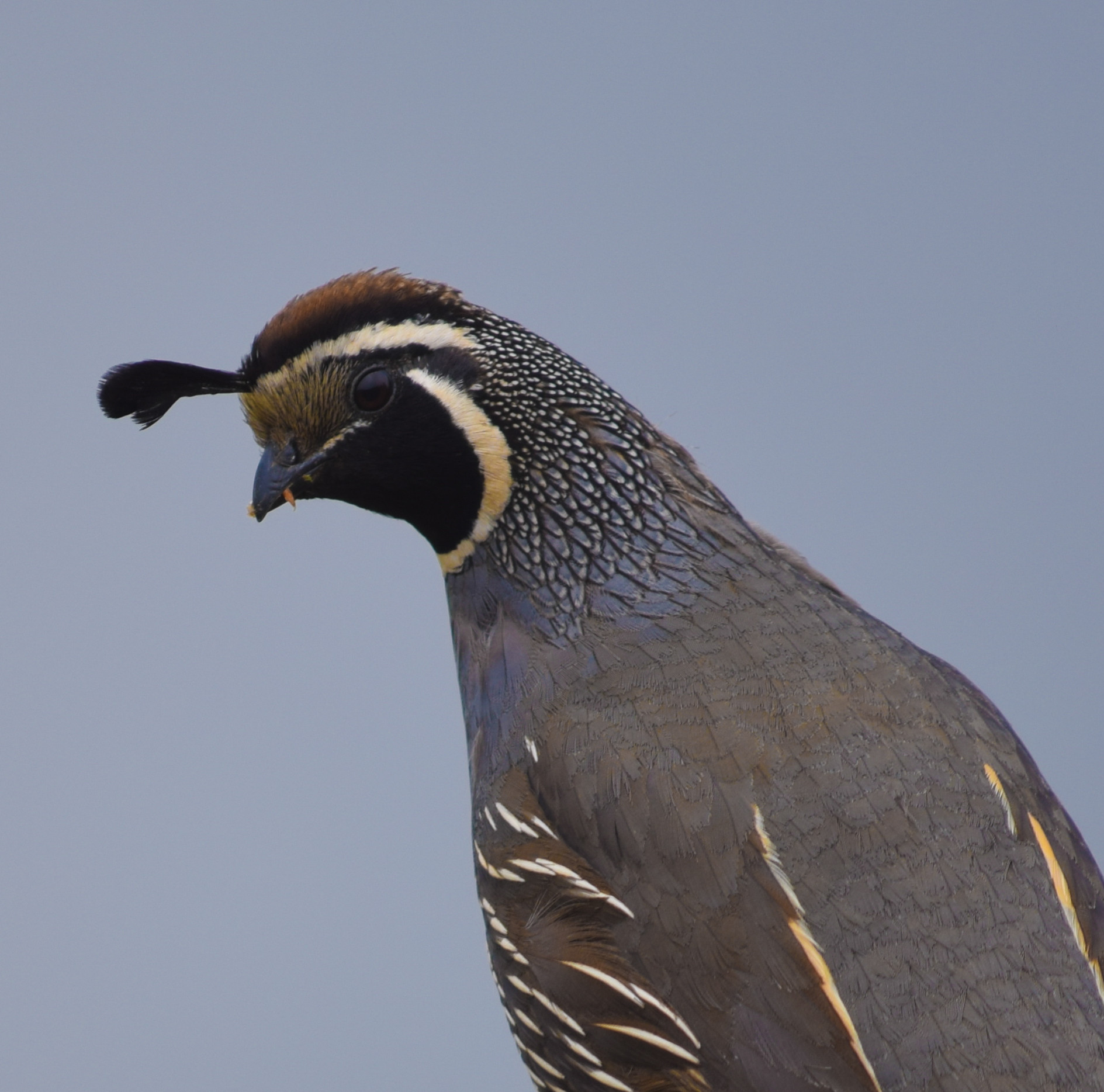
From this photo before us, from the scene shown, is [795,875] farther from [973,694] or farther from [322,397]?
[322,397]

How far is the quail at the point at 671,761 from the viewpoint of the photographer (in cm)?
191

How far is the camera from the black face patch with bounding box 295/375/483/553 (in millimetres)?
2469

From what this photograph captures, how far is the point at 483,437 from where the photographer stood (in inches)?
97.7

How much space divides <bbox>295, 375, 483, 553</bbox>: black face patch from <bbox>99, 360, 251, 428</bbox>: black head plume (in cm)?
24

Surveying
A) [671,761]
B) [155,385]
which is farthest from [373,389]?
[671,761]

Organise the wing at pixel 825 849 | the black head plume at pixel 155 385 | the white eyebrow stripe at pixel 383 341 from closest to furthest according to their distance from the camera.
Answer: the wing at pixel 825 849 → the white eyebrow stripe at pixel 383 341 → the black head plume at pixel 155 385

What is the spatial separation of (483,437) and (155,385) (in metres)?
0.63

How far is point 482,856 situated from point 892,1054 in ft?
2.48

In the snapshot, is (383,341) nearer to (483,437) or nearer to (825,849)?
(483,437)

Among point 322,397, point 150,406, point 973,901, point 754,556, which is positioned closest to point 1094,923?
point 973,901

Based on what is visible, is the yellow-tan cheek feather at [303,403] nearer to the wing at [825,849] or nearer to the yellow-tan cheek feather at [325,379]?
the yellow-tan cheek feather at [325,379]

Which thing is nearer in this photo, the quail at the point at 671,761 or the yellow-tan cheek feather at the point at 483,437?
the quail at the point at 671,761

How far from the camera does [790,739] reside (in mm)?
2092

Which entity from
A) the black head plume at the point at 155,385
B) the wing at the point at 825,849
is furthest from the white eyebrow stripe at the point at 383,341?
the wing at the point at 825,849
